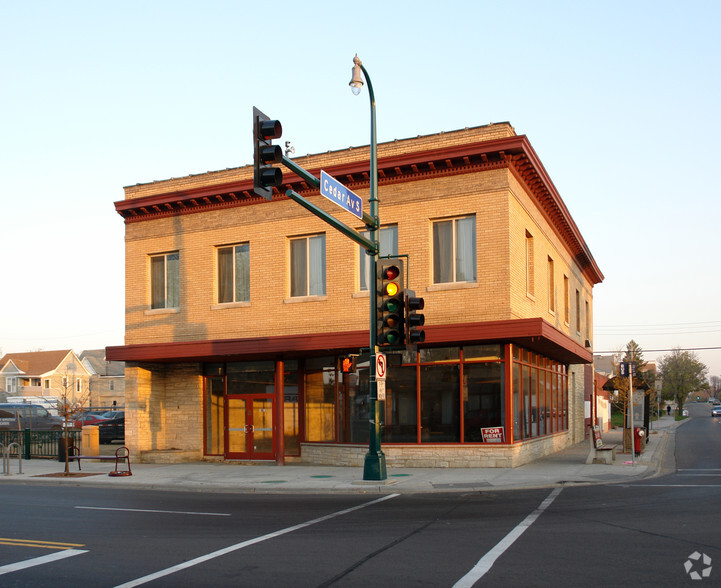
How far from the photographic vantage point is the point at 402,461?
2134 centimetres

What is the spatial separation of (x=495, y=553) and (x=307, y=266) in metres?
15.3

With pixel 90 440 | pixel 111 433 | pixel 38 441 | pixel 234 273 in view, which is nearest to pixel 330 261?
pixel 234 273

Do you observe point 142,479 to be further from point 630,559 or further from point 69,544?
point 630,559

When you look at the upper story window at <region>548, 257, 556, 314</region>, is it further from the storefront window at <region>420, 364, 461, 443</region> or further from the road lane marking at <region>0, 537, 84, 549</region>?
the road lane marking at <region>0, 537, 84, 549</region>

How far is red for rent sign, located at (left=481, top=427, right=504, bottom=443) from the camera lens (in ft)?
68.1

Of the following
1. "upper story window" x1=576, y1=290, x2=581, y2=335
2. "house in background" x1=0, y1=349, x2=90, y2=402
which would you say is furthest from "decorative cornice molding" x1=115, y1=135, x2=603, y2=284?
"house in background" x1=0, y1=349, x2=90, y2=402

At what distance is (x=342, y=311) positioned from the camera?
22656 millimetres

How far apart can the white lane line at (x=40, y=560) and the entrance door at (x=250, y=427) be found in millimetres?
14675

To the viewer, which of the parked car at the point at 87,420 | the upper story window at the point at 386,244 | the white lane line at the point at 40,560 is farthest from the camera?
the parked car at the point at 87,420

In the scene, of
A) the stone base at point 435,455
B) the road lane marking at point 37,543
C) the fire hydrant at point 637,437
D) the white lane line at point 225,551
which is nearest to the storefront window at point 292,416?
the stone base at point 435,455

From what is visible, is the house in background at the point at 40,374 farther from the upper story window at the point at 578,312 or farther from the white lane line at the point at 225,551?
the white lane line at the point at 225,551

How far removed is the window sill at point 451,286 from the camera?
21.1m

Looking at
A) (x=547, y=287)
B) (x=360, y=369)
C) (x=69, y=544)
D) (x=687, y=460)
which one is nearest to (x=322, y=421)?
(x=360, y=369)

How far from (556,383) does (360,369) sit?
32.9 ft
